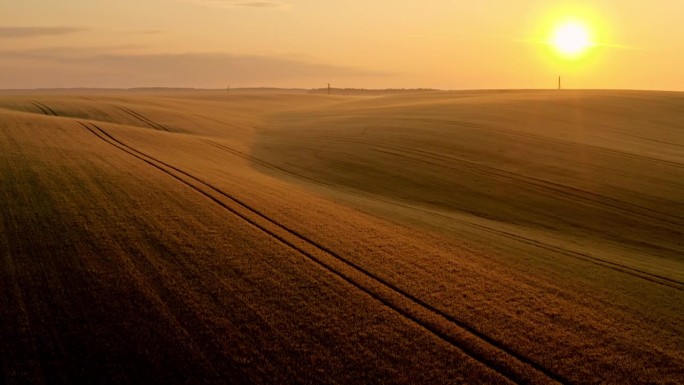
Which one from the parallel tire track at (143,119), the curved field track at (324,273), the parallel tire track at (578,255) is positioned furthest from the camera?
the parallel tire track at (143,119)

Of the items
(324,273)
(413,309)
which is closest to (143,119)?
(324,273)

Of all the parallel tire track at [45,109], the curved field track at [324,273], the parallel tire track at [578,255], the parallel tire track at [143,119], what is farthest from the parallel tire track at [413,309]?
the parallel tire track at [45,109]

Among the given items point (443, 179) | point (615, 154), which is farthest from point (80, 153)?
point (615, 154)

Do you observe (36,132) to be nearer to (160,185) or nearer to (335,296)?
(160,185)

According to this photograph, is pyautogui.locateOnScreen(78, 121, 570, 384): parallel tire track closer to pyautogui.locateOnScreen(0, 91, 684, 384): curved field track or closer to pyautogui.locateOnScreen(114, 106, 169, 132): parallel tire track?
pyautogui.locateOnScreen(0, 91, 684, 384): curved field track

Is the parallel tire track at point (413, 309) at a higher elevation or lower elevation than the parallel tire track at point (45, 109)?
lower

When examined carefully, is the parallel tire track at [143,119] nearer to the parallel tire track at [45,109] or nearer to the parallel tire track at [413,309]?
the parallel tire track at [45,109]

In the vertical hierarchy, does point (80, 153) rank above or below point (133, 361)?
above
